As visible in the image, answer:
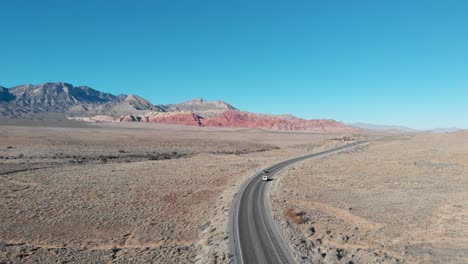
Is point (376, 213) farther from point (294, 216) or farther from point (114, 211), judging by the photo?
point (114, 211)

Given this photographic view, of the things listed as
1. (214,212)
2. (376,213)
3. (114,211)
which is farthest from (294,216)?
(114,211)

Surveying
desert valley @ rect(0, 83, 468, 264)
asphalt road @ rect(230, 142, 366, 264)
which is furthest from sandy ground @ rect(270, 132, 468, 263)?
asphalt road @ rect(230, 142, 366, 264)

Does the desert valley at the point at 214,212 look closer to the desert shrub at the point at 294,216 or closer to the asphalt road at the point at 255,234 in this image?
the desert shrub at the point at 294,216

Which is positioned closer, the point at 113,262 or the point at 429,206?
the point at 113,262

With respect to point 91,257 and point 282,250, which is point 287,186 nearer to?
point 282,250

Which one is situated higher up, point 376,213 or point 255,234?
point 376,213

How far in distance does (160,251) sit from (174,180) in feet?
75.6

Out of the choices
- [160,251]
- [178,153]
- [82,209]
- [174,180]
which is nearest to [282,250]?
[160,251]

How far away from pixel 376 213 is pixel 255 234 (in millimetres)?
12539

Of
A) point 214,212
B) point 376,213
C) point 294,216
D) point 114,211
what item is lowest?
point 114,211

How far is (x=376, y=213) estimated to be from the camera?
28297 mm

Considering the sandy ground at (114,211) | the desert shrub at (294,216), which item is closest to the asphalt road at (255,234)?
the sandy ground at (114,211)

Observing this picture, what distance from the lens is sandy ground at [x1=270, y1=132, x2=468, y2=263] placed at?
20672mm

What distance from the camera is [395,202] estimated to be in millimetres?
31359
